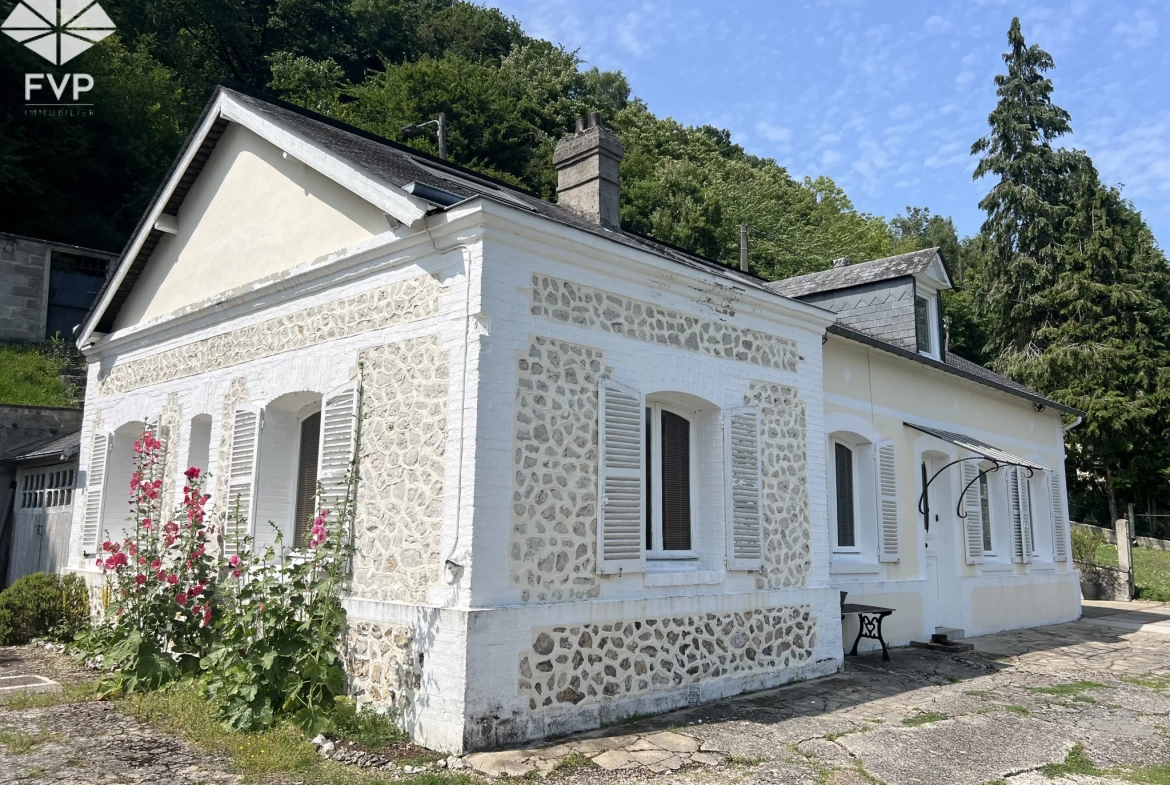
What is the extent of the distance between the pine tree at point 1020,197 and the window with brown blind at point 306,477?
26.9 metres

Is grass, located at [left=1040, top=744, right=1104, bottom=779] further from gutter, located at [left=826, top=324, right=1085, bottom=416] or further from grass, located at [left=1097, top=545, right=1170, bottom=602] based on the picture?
grass, located at [left=1097, top=545, right=1170, bottom=602]

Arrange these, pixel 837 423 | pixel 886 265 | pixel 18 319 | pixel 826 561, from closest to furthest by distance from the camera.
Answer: pixel 826 561, pixel 837 423, pixel 886 265, pixel 18 319

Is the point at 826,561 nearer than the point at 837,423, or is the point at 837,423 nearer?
the point at 826,561

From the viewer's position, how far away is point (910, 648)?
10.6 m

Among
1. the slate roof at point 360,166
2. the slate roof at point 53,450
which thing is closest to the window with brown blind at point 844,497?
the slate roof at point 360,166

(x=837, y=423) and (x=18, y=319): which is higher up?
(x=18, y=319)

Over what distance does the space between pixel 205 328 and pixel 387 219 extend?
3.20 meters

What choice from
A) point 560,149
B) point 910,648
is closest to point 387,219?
point 560,149

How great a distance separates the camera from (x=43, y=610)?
1027cm

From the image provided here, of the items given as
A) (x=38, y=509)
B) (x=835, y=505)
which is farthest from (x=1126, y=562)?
(x=38, y=509)

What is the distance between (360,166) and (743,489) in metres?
4.36

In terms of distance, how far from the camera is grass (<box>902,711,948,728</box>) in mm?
6902

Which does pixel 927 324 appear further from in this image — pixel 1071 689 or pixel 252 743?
pixel 252 743

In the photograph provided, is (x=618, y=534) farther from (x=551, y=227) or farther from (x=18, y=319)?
(x=18, y=319)
